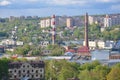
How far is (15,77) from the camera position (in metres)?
22.0

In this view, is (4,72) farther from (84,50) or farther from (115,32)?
(115,32)

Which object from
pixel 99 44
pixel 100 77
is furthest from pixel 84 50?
pixel 100 77

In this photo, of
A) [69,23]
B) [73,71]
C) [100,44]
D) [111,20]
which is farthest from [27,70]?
[69,23]

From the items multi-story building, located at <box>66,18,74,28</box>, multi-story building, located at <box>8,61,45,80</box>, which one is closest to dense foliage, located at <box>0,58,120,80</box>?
multi-story building, located at <box>8,61,45,80</box>

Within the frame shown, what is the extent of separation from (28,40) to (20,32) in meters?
11.8

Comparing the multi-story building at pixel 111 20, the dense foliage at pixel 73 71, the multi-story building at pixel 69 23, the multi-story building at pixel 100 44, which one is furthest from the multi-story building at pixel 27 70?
the multi-story building at pixel 69 23

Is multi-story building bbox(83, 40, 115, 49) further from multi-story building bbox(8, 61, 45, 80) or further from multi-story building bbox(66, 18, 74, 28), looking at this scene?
multi-story building bbox(66, 18, 74, 28)

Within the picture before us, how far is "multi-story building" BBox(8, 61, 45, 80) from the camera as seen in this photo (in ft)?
72.9

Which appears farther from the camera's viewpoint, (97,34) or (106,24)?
(106,24)

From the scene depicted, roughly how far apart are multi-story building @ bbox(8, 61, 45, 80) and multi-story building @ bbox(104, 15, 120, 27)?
4652 cm

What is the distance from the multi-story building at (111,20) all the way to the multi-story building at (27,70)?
46520 millimetres

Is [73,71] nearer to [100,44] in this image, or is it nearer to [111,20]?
[100,44]

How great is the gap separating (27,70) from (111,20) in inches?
1973

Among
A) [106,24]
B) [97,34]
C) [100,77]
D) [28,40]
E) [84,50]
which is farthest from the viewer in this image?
[106,24]
